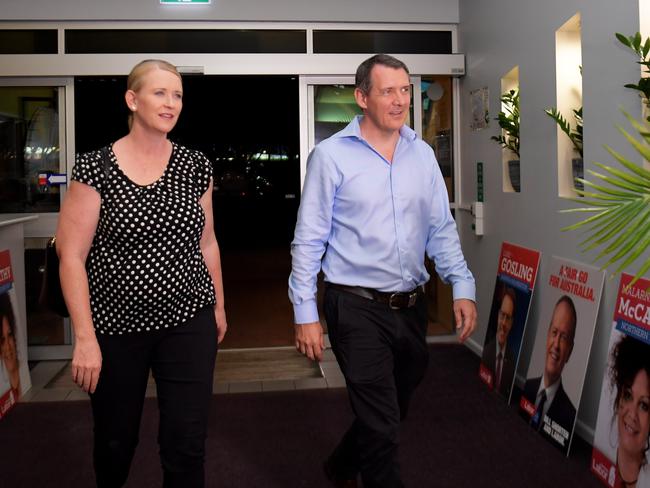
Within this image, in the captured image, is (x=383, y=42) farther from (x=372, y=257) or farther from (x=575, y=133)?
(x=372, y=257)

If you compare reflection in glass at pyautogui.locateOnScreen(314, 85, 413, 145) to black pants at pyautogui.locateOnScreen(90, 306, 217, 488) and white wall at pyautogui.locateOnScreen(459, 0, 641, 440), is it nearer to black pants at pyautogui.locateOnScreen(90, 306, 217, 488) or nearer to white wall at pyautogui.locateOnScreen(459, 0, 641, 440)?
white wall at pyautogui.locateOnScreen(459, 0, 641, 440)

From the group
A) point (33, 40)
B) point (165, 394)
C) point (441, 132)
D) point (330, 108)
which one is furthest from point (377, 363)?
point (33, 40)

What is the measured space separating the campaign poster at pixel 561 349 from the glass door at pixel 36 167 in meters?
3.59

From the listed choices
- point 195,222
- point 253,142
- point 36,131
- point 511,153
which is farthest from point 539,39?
point 253,142

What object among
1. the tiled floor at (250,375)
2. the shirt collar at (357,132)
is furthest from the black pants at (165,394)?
the tiled floor at (250,375)

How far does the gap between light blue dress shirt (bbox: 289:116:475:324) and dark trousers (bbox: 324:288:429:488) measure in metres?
0.09

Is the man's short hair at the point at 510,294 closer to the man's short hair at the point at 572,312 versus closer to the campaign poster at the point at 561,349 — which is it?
the campaign poster at the point at 561,349

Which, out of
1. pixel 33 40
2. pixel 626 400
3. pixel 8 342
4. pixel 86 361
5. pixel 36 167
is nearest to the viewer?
pixel 86 361

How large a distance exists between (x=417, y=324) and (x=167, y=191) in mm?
997

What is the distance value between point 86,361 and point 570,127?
9.40 feet

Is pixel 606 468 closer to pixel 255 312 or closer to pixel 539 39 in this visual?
pixel 539 39

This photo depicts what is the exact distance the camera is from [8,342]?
4.23 m

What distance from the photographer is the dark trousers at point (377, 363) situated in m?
2.31

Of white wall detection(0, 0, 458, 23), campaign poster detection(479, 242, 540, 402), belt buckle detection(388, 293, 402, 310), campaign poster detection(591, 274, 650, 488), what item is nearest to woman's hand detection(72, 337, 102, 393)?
belt buckle detection(388, 293, 402, 310)
